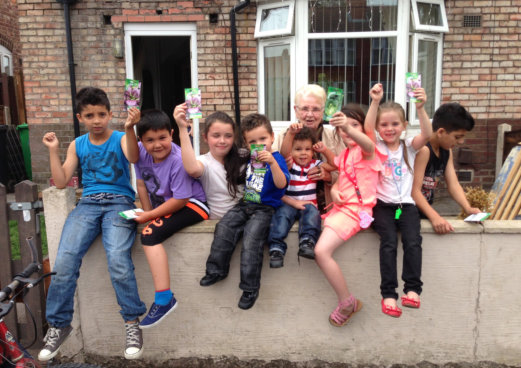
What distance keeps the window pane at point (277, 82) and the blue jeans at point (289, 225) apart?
4122 mm

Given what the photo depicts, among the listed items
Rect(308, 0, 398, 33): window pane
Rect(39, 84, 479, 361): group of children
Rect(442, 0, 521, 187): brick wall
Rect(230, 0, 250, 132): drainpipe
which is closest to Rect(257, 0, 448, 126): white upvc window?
Rect(308, 0, 398, 33): window pane

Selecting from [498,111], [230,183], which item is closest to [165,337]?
[230,183]

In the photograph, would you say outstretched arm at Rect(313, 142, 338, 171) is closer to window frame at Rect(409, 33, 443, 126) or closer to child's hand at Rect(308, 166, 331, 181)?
child's hand at Rect(308, 166, 331, 181)

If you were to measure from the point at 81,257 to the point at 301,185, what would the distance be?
1530 millimetres

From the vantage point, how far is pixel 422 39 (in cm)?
638

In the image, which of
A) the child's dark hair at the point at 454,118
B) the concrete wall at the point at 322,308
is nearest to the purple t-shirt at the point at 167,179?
the concrete wall at the point at 322,308

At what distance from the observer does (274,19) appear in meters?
6.46

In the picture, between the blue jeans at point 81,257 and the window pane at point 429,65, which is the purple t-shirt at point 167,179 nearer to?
the blue jeans at point 81,257

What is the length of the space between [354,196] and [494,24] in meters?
5.37

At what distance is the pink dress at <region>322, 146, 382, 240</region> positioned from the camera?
2.67 meters

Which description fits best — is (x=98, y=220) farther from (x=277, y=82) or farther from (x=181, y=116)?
(x=277, y=82)

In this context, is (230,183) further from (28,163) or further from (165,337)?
(28,163)

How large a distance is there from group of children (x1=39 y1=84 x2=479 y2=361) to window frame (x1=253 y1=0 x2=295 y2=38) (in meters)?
3.80

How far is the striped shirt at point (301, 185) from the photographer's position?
9.87 ft
